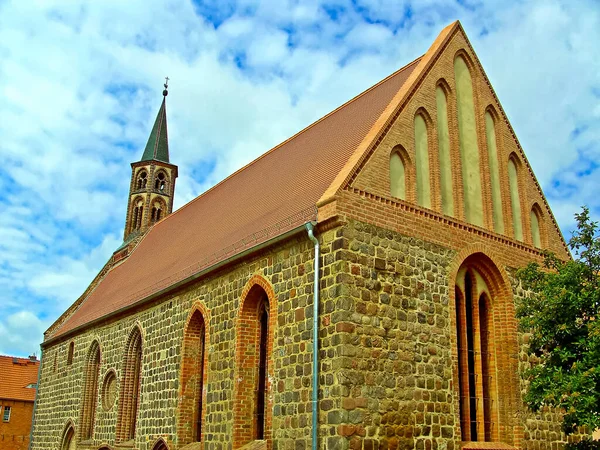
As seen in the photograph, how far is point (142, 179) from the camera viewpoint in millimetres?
34875

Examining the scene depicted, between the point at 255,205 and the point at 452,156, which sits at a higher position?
the point at 452,156

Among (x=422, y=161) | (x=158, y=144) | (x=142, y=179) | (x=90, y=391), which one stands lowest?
(x=90, y=391)

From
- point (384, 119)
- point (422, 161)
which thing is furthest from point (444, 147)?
point (384, 119)

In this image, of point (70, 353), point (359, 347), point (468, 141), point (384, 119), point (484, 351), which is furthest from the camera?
point (70, 353)

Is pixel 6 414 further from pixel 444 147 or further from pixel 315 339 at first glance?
pixel 444 147

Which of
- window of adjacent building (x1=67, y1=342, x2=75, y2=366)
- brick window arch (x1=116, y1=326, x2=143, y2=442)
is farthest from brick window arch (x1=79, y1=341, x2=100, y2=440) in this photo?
brick window arch (x1=116, y1=326, x2=143, y2=442)

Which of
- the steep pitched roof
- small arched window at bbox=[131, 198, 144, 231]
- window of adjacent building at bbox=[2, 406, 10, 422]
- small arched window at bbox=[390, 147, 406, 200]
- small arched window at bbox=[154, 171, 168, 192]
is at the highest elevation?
the steep pitched roof

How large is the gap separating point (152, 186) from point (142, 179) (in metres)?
1.02

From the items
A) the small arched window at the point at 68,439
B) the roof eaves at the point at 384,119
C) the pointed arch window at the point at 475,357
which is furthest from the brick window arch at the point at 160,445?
the roof eaves at the point at 384,119

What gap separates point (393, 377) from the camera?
11383 mm

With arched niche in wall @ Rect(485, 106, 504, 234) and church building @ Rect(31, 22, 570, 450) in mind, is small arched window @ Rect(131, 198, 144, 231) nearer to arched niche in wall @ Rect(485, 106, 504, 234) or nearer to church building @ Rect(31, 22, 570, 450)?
church building @ Rect(31, 22, 570, 450)

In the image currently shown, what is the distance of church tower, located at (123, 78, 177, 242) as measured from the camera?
33.6 meters

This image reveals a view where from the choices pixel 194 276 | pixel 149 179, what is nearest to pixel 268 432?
pixel 194 276

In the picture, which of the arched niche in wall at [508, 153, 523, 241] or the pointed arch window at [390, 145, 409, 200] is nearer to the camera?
the pointed arch window at [390, 145, 409, 200]
